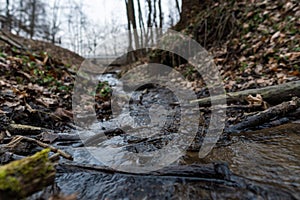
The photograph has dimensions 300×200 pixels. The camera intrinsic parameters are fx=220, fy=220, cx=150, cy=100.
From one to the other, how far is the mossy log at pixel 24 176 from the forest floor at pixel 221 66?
1351mm

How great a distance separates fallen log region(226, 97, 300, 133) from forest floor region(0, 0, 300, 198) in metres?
0.29

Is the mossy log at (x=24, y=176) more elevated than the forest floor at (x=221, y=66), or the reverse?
the forest floor at (x=221, y=66)

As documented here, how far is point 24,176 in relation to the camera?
2.55 ft

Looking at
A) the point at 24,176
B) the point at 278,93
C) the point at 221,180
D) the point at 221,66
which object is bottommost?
the point at 221,180

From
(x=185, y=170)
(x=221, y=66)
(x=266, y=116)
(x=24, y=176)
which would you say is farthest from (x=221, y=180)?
(x=221, y=66)

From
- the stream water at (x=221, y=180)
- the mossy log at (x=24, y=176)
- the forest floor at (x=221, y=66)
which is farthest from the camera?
the forest floor at (x=221, y=66)

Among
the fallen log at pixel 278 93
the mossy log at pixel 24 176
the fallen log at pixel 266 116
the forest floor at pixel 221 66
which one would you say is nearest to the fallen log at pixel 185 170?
the mossy log at pixel 24 176

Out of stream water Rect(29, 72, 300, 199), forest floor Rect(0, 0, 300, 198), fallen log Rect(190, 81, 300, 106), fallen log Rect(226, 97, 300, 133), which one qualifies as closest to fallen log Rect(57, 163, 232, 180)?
stream water Rect(29, 72, 300, 199)

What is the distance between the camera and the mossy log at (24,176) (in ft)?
2.41

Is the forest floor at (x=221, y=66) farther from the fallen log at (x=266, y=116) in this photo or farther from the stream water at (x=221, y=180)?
the stream water at (x=221, y=180)

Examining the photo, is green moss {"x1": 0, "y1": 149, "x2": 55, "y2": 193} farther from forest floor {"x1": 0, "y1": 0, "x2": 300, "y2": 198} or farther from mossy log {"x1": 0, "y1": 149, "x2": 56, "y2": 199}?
forest floor {"x1": 0, "y1": 0, "x2": 300, "y2": 198}

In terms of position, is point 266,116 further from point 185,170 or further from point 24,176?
point 24,176

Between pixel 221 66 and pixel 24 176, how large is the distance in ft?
16.6

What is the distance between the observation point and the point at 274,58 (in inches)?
159
